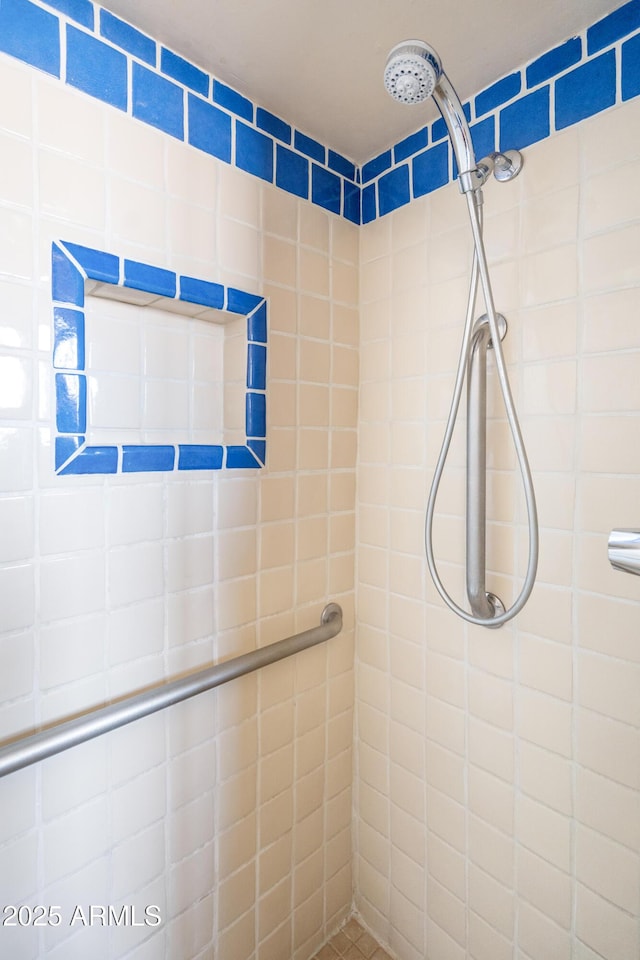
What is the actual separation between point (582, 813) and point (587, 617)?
372 mm

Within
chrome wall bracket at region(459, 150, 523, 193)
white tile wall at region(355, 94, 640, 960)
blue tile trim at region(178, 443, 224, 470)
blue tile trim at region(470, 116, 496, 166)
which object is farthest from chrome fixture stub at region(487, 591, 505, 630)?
blue tile trim at region(470, 116, 496, 166)

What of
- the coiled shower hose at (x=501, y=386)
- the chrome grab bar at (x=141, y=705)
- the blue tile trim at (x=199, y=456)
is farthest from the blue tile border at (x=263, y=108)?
the chrome grab bar at (x=141, y=705)

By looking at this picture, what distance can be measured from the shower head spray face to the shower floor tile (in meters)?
1.87

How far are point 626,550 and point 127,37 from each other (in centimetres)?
115

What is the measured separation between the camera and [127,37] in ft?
2.80

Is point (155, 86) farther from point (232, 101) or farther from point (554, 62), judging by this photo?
point (554, 62)

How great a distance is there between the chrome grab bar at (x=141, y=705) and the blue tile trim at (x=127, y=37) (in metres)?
1.17

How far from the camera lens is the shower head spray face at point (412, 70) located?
695 millimetres

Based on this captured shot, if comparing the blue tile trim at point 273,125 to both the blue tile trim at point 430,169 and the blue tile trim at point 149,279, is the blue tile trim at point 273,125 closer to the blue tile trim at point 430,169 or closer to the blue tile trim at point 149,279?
the blue tile trim at point 430,169

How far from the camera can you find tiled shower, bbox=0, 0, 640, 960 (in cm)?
80

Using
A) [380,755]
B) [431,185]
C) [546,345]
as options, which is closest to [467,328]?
[546,345]

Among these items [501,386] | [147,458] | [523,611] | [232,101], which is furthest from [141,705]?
[232,101]

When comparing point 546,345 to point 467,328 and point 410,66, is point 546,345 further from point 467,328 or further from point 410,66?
point 410,66

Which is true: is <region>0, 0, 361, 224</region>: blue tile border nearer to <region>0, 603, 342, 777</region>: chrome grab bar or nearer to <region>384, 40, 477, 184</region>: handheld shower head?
<region>384, 40, 477, 184</region>: handheld shower head
